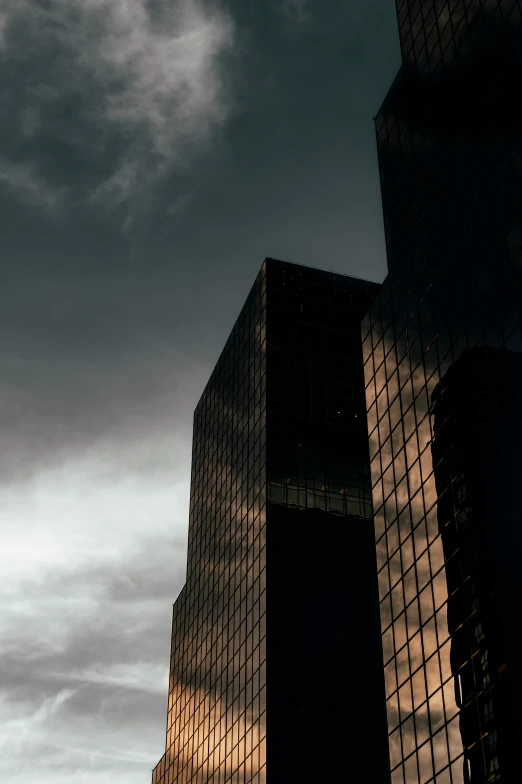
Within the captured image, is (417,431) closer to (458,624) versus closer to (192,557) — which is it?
(458,624)

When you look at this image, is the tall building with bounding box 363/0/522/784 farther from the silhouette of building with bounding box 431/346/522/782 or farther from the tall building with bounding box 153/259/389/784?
the tall building with bounding box 153/259/389/784

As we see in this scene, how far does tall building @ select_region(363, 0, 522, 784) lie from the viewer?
180ft

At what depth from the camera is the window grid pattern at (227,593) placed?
96.5 m

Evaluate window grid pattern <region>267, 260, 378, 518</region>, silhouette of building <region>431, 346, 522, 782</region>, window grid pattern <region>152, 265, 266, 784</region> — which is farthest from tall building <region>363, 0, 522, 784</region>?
window grid pattern <region>152, 265, 266, 784</region>

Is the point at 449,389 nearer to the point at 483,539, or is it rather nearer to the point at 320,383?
the point at 483,539

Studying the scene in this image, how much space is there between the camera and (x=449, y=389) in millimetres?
64500

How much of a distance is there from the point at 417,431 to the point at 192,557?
66.4 meters

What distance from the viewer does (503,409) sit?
6009cm

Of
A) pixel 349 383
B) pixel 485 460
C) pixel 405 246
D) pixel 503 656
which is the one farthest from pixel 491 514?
pixel 349 383

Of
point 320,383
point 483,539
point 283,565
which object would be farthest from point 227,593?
point 483,539

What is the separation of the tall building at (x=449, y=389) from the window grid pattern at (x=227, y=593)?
99.3 ft

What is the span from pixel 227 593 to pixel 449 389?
52.4 m

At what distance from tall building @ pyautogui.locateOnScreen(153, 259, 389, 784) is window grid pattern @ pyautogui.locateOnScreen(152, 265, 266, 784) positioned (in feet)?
0.90

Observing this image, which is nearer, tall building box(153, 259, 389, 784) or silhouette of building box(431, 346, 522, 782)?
silhouette of building box(431, 346, 522, 782)
